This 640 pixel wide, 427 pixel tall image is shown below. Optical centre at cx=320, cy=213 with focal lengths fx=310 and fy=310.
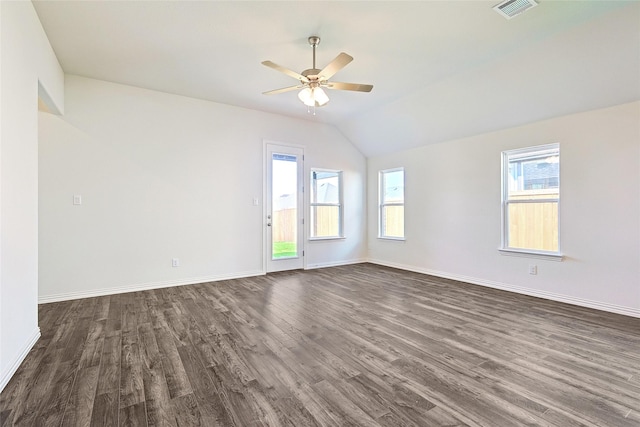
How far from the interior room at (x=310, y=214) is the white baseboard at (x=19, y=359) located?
22mm

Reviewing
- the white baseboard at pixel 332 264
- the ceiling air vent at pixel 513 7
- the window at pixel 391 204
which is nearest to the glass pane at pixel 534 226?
the window at pixel 391 204

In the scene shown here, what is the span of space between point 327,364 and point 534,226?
11.8 feet

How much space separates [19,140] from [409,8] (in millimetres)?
3291

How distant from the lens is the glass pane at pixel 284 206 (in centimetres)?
565

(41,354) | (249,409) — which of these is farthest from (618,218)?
(41,354)

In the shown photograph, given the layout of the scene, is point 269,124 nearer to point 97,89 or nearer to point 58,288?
point 97,89

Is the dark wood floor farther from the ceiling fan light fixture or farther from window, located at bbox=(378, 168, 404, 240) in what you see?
window, located at bbox=(378, 168, 404, 240)

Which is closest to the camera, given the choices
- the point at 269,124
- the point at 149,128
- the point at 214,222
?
the point at 149,128

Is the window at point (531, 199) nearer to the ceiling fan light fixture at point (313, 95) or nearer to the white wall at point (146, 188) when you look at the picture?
the ceiling fan light fixture at point (313, 95)

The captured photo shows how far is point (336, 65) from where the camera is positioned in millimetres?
2807

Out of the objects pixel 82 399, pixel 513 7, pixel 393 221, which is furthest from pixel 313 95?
pixel 393 221

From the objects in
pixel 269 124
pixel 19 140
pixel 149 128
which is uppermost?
pixel 269 124

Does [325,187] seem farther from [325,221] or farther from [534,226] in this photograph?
[534,226]

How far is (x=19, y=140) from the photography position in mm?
2344
